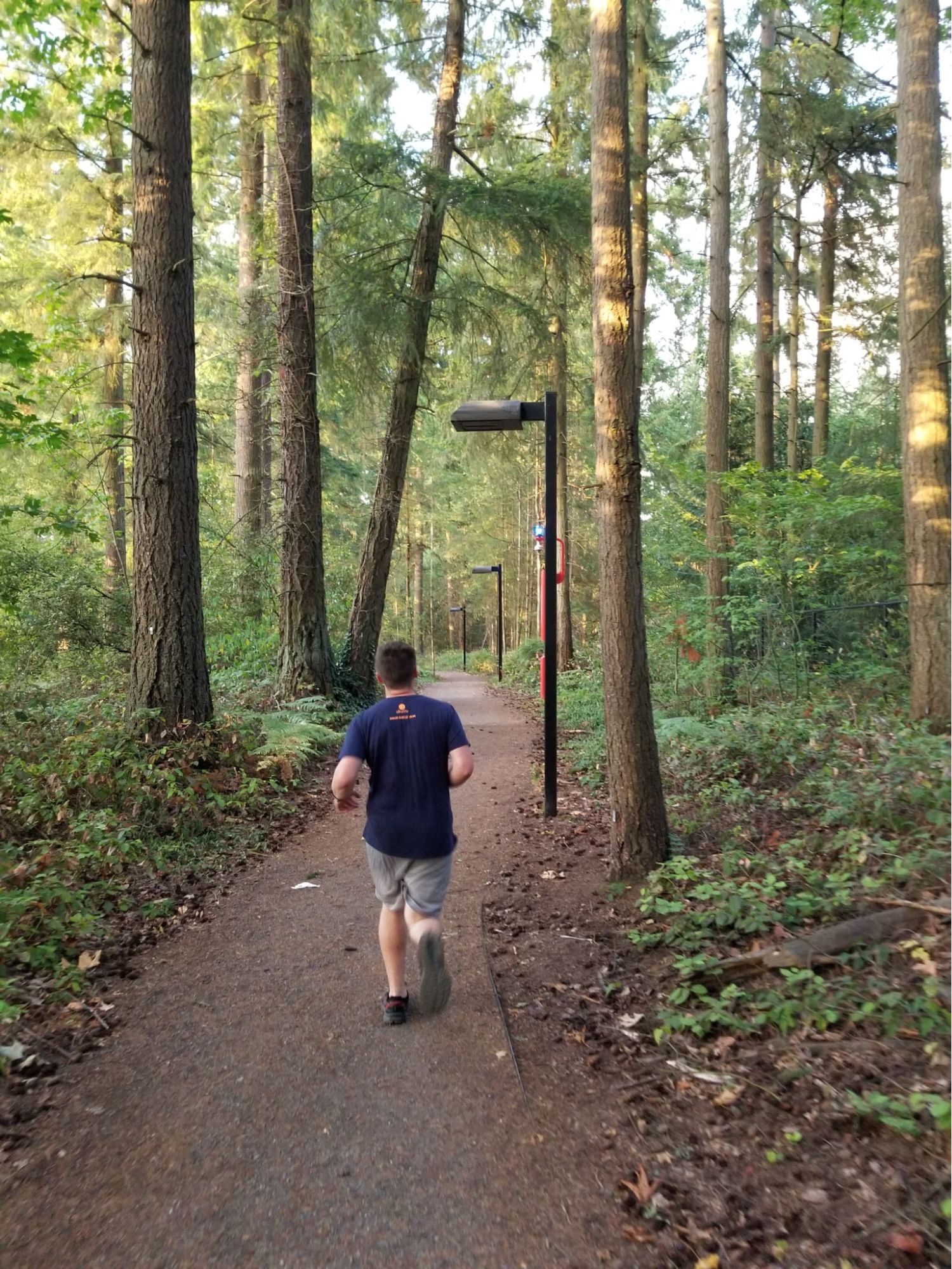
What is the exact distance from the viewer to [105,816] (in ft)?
21.0

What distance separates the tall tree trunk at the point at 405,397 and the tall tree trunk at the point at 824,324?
716 centimetres

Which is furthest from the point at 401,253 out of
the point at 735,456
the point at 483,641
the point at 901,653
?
the point at 483,641

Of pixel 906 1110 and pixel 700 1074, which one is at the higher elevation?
pixel 906 1110

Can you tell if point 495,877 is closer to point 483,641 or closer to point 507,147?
point 507,147

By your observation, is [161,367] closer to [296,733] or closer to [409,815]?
[296,733]

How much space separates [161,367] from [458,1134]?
7.38m

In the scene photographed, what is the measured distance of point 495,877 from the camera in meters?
6.56

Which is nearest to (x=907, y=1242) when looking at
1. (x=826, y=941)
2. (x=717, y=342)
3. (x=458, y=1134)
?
(x=458, y=1134)

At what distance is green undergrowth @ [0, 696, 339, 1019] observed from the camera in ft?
15.4

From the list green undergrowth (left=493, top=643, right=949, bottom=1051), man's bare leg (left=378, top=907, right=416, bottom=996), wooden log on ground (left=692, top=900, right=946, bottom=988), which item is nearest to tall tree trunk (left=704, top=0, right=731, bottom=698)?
green undergrowth (left=493, top=643, right=949, bottom=1051)

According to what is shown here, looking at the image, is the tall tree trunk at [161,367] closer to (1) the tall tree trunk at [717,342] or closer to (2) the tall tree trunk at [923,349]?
(2) the tall tree trunk at [923,349]

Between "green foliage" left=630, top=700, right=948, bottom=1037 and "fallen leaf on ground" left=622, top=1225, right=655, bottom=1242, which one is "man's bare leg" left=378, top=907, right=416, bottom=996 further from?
"fallen leaf on ground" left=622, top=1225, right=655, bottom=1242

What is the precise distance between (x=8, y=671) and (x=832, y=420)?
1736 centimetres

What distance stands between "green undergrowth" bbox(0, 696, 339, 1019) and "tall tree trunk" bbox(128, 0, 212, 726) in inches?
23.1
